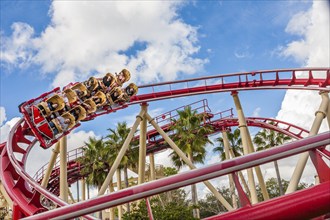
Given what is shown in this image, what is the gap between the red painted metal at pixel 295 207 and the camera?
112 inches

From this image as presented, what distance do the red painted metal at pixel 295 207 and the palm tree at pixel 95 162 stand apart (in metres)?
20.7

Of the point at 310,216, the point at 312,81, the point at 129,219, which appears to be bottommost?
the point at 310,216

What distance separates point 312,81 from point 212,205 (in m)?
32.7

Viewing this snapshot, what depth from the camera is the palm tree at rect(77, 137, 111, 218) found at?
23234mm

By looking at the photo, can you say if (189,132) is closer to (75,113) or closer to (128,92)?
(128,92)

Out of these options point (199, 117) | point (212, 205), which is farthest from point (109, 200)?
point (212, 205)

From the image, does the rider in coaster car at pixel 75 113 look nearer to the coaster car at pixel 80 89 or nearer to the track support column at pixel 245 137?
the coaster car at pixel 80 89

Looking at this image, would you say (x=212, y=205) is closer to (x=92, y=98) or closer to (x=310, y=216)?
(x=92, y=98)

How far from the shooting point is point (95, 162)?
23281 millimetres

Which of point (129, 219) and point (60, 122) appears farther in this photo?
point (60, 122)

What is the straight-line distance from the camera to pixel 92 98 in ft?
46.3

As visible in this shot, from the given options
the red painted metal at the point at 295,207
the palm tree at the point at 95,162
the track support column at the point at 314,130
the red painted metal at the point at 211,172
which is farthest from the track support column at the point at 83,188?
the red painted metal at the point at 295,207

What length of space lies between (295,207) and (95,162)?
69.5 ft

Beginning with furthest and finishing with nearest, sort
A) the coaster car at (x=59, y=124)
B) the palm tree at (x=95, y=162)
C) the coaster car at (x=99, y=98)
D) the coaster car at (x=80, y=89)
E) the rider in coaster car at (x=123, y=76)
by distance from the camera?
1. the palm tree at (x=95, y=162)
2. the rider in coaster car at (x=123, y=76)
3. the coaster car at (x=99, y=98)
4. the coaster car at (x=80, y=89)
5. the coaster car at (x=59, y=124)
